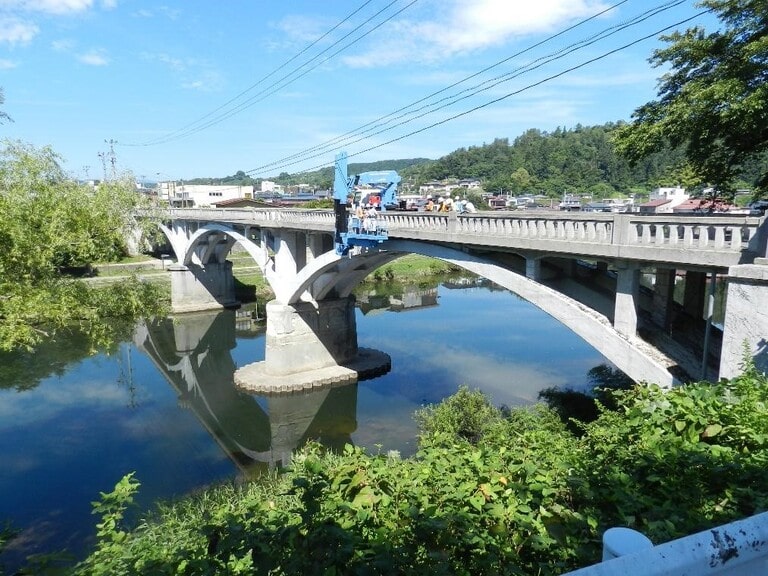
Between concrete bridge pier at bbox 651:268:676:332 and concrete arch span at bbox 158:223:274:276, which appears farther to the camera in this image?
concrete arch span at bbox 158:223:274:276

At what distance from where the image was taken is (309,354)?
2225cm

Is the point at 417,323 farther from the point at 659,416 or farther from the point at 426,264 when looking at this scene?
the point at 659,416

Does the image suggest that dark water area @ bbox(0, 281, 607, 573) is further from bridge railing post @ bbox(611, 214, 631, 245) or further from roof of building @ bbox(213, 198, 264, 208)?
roof of building @ bbox(213, 198, 264, 208)

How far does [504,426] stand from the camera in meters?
11.1

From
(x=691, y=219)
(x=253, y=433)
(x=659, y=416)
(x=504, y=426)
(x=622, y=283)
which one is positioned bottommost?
(x=253, y=433)

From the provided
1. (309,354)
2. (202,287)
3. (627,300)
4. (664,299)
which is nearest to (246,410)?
(309,354)

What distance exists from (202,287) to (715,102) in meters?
33.1

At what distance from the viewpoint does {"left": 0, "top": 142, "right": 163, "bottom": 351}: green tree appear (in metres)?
9.66

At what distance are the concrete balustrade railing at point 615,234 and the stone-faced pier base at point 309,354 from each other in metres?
9.09

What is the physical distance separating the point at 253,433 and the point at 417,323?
1580cm

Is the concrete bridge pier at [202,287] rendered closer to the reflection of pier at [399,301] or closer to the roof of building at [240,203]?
the reflection of pier at [399,301]

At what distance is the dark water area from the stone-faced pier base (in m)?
0.57

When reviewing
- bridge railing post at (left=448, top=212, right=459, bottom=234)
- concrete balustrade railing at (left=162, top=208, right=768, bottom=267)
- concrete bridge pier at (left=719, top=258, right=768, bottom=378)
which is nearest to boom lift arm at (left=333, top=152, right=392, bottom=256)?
concrete balustrade railing at (left=162, top=208, right=768, bottom=267)

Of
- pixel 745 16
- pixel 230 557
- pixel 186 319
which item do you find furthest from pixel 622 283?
pixel 186 319
